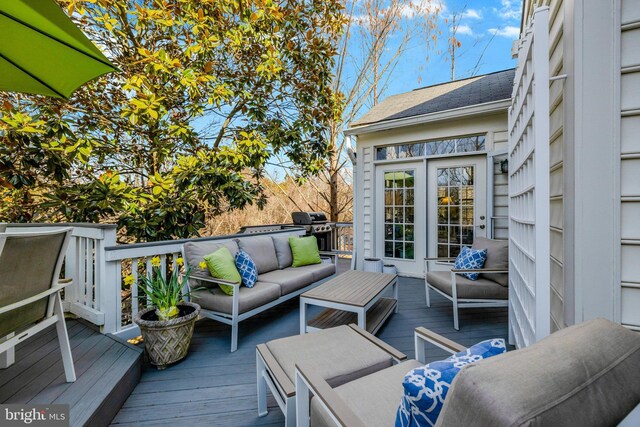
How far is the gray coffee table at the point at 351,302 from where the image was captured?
2578 mm

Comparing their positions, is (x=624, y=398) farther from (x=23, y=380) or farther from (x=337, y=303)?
(x=23, y=380)

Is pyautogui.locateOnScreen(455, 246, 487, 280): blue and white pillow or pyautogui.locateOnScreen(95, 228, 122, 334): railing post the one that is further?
pyautogui.locateOnScreen(455, 246, 487, 280): blue and white pillow

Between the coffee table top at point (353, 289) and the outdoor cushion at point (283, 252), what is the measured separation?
95 cm

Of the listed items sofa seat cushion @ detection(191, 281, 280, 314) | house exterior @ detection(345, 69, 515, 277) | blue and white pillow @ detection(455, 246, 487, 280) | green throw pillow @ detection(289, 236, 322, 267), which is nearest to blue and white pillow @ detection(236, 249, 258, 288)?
sofa seat cushion @ detection(191, 281, 280, 314)

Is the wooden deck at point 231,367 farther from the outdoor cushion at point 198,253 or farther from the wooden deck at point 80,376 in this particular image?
the outdoor cushion at point 198,253

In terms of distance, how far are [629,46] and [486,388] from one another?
65.2 inches

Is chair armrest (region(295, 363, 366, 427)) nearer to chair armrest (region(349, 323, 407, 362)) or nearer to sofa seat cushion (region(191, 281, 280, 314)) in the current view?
chair armrest (region(349, 323, 407, 362))

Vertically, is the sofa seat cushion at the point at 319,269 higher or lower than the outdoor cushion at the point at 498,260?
lower

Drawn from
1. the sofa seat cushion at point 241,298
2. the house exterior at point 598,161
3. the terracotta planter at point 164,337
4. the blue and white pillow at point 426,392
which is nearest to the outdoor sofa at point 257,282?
the sofa seat cushion at point 241,298

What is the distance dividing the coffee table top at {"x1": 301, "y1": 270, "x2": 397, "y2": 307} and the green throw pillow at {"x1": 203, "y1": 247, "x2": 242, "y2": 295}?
702mm

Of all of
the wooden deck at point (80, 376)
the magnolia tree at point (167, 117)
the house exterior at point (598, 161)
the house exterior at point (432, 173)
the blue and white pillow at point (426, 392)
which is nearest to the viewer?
the blue and white pillow at point (426, 392)

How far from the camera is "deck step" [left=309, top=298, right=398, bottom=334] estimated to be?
109 inches

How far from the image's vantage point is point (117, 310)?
102 inches

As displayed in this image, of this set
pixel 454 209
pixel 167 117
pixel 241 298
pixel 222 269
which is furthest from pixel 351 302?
pixel 167 117
